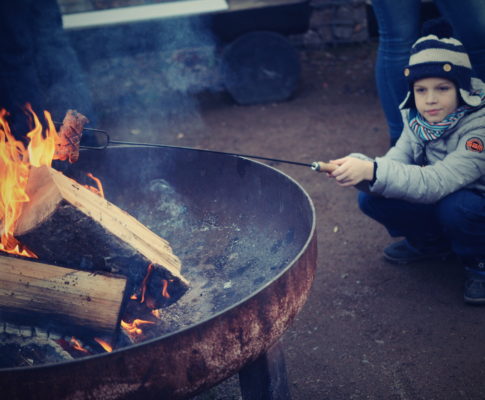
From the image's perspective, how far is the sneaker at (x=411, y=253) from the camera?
2.57 metres

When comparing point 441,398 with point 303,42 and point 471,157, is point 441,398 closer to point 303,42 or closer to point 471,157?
point 471,157

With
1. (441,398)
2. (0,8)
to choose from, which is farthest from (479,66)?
(0,8)

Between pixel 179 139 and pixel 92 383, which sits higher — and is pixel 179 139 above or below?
below

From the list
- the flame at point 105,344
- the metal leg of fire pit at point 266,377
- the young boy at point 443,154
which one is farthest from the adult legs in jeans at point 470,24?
the flame at point 105,344

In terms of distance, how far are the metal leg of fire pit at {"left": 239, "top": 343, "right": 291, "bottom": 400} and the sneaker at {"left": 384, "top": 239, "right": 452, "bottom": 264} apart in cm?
127

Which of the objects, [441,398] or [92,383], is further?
[441,398]

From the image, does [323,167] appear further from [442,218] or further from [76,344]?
[76,344]

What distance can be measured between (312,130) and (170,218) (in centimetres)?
251

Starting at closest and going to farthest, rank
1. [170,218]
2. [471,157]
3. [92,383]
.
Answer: [92,383] < [471,157] < [170,218]

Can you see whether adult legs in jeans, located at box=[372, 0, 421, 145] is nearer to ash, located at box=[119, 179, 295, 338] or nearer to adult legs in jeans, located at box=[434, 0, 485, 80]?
adult legs in jeans, located at box=[434, 0, 485, 80]

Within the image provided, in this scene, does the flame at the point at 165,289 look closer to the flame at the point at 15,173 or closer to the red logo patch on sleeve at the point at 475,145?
the flame at the point at 15,173

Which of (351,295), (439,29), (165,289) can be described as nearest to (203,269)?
(165,289)

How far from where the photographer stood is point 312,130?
448 cm

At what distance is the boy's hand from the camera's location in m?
1.84
